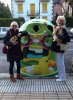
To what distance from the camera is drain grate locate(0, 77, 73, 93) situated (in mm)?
8742

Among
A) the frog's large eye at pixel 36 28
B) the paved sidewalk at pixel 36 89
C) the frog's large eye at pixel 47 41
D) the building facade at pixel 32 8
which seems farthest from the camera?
the building facade at pixel 32 8

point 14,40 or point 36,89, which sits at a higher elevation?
point 14,40

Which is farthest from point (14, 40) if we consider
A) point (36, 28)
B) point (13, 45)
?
point (36, 28)

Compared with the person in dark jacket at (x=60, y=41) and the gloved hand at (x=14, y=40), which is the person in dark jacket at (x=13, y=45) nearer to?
the gloved hand at (x=14, y=40)

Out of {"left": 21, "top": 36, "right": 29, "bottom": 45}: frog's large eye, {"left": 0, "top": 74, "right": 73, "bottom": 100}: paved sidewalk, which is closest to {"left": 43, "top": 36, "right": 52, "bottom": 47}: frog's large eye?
{"left": 21, "top": 36, "right": 29, "bottom": 45}: frog's large eye

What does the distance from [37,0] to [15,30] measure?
2504 inches

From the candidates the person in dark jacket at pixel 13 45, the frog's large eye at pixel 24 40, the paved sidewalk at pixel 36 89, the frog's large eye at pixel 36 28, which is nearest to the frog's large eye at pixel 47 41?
the frog's large eye at pixel 36 28

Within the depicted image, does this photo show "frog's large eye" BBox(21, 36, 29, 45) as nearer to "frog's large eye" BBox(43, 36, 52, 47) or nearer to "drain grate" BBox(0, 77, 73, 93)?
"frog's large eye" BBox(43, 36, 52, 47)

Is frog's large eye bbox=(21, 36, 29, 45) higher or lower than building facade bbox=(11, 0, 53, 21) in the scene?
higher

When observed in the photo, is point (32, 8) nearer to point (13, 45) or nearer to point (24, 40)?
point (24, 40)

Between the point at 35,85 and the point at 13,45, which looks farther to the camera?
the point at 13,45

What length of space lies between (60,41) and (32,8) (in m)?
63.2

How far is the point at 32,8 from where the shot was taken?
7238 cm

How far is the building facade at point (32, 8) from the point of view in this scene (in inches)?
2815
